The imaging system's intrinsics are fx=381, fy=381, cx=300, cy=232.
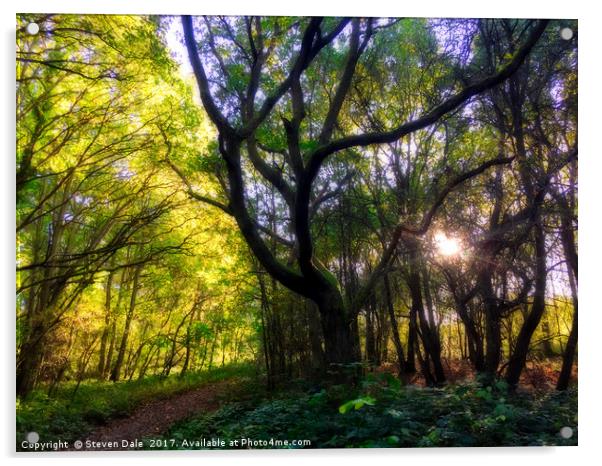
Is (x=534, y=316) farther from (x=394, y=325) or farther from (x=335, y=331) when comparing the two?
(x=335, y=331)

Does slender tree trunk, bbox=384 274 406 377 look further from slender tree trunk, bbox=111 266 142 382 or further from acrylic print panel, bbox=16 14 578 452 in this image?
slender tree trunk, bbox=111 266 142 382

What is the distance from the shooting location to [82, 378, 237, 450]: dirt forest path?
126 inches

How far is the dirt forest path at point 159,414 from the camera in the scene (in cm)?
319

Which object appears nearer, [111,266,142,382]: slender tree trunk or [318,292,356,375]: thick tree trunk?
[318,292,356,375]: thick tree trunk

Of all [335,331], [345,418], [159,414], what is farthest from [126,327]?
[345,418]

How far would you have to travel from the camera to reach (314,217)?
15.4 feet

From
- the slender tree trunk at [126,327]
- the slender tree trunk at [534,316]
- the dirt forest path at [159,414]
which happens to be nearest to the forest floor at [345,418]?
the dirt forest path at [159,414]

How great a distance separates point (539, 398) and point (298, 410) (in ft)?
7.31

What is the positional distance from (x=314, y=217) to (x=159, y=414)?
8.97 ft

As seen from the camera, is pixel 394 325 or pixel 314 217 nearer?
pixel 314 217

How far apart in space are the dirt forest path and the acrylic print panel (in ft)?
0.10

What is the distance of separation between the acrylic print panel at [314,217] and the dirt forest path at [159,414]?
0.10ft

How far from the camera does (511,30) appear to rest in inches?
150

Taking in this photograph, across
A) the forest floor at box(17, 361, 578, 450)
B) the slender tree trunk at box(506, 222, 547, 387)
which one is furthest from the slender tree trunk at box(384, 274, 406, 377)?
the forest floor at box(17, 361, 578, 450)
